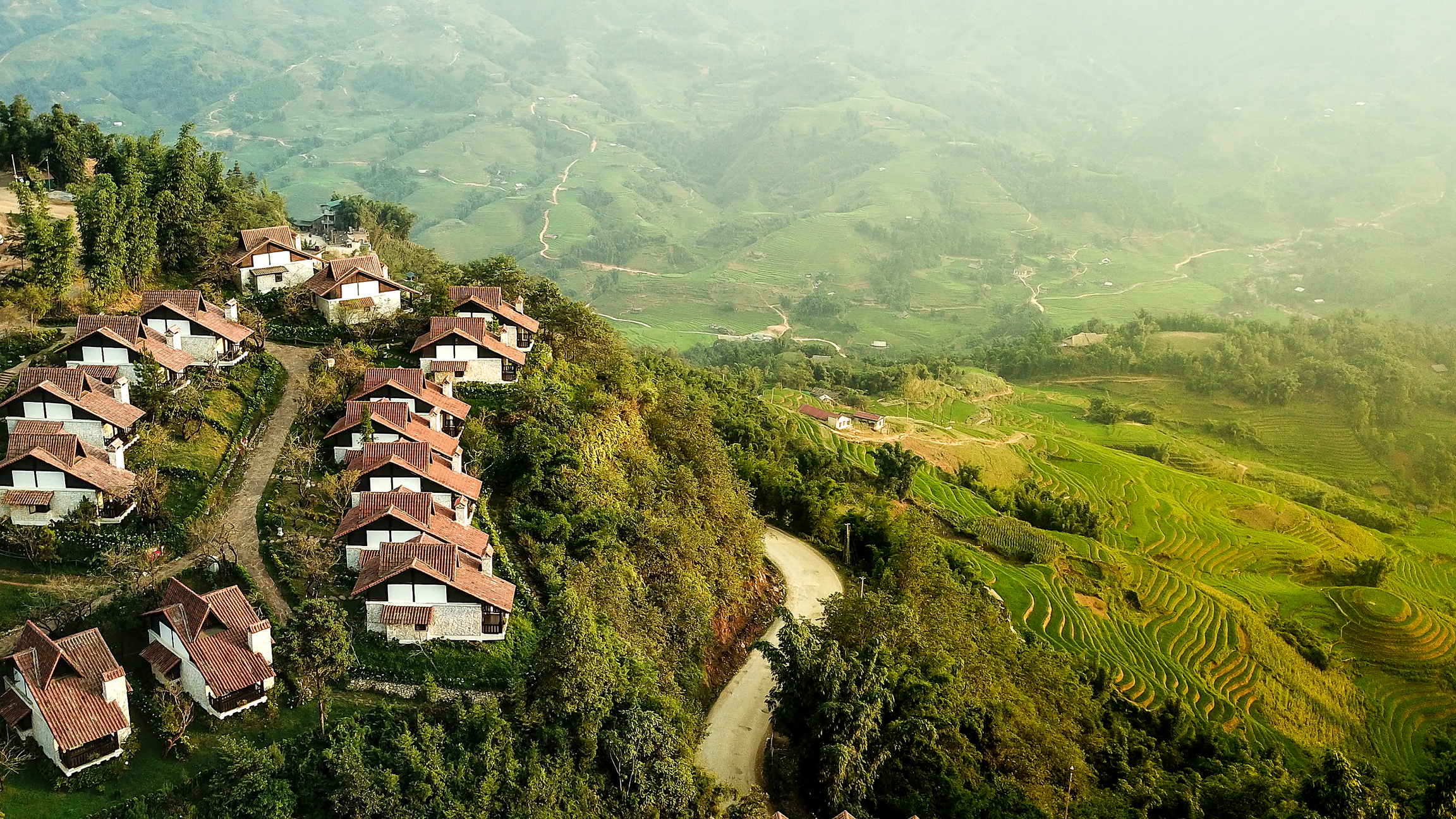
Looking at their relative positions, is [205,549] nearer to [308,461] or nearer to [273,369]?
[308,461]

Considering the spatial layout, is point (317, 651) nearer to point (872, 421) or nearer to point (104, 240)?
point (104, 240)

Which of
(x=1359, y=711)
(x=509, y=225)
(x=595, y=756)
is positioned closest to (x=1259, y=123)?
(x=509, y=225)

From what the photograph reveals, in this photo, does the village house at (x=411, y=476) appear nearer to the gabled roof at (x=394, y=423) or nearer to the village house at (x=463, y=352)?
the gabled roof at (x=394, y=423)

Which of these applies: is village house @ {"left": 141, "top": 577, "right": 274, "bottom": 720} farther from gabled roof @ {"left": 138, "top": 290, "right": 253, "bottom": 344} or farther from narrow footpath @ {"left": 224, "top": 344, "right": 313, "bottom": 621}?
gabled roof @ {"left": 138, "top": 290, "right": 253, "bottom": 344}

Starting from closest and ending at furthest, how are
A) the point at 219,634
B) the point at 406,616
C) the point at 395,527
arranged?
the point at 219,634 → the point at 406,616 → the point at 395,527

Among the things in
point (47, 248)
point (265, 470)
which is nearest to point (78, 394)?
point (265, 470)

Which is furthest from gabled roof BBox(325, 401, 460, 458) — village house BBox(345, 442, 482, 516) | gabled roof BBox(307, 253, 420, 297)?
gabled roof BBox(307, 253, 420, 297)
